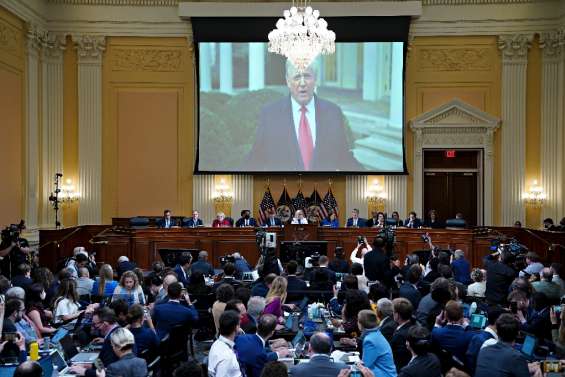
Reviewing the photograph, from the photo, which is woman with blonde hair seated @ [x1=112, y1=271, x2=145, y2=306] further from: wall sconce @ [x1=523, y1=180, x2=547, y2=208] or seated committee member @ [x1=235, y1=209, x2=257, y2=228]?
wall sconce @ [x1=523, y1=180, x2=547, y2=208]

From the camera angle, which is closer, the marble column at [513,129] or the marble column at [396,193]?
the marble column at [513,129]

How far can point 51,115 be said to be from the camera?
63.9 feet

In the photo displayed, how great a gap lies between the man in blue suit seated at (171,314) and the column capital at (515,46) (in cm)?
1471

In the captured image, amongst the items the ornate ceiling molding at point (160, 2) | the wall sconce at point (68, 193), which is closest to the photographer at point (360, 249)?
the ornate ceiling molding at point (160, 2)

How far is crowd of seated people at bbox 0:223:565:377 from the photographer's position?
202 inches

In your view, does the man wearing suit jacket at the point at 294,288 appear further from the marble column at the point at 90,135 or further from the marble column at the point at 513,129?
the marble column at the point at 513,129

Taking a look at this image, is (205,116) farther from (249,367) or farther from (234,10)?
(249,367)

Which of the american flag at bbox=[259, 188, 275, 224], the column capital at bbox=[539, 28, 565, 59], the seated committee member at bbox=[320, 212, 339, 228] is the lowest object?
the seated committee member at bbox=[320, 212, 339, 228]

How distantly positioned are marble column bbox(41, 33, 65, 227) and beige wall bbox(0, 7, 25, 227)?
1.39 metres

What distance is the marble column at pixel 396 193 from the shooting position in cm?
1964

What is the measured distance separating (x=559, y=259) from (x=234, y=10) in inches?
423

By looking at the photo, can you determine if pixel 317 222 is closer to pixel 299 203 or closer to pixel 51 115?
pixel 299 203

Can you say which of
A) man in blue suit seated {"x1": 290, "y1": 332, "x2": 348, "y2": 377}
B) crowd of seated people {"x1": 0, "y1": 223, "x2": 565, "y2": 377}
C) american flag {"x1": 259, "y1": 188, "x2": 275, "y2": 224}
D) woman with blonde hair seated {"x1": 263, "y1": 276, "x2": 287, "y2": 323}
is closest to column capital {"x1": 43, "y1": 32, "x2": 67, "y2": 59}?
american flag {"x1": 259, "y1": 188, "x2": 275, "y2": 224}

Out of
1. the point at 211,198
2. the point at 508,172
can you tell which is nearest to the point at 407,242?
the point at 508,172
